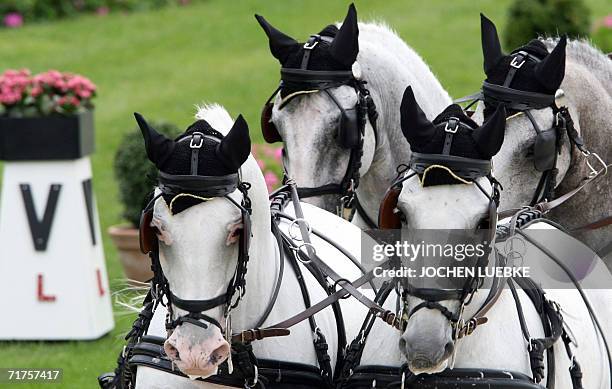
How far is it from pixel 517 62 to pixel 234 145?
1632 millimetres

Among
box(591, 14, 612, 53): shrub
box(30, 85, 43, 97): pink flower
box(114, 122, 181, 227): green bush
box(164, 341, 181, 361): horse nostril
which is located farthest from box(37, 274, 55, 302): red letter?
box(591, 14, 612, 53): shrub

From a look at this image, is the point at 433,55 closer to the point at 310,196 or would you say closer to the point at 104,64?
the point at 104,64

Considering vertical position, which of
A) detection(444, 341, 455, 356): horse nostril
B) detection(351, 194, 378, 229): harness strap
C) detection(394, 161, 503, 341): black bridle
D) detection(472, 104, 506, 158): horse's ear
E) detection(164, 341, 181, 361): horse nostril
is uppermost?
detection(472, 104, 506, 158): horse's ear

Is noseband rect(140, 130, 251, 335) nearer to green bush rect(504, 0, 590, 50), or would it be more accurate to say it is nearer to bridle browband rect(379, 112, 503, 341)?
bridle browband rect(379, 112, 503, 341)

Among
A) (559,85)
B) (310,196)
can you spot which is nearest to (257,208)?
(310,196)

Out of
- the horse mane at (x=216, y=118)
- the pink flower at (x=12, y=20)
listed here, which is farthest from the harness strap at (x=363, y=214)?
the pink flower at (x=12, y=20)

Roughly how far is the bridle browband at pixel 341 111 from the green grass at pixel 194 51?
8.20 m

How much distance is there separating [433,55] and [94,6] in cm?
688

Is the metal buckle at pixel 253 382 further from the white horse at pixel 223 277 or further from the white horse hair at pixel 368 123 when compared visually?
the white horse hair at pixel 368 123

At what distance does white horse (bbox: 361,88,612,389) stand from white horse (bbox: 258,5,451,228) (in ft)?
3.76

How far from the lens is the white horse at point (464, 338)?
3.80m

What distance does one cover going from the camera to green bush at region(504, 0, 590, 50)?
50.2 ft

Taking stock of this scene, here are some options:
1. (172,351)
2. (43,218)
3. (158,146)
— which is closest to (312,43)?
(158,146)

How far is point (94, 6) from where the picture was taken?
2184 cm
